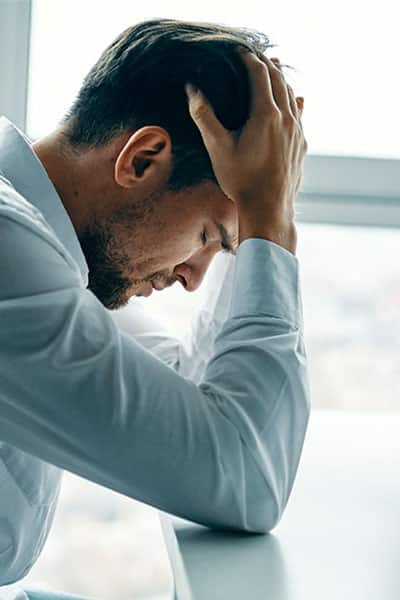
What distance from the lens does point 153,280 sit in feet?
3.67

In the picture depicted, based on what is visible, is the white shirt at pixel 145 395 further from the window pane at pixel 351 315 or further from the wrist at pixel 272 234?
the window pane at pixel 351 315

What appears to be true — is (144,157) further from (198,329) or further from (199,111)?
(198,329)

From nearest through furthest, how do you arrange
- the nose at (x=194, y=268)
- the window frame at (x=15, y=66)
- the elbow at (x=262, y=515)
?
the elbow at (x=262, y=515) → the nose at (x=194, y=268) → the window frame at (x=15, y=66)

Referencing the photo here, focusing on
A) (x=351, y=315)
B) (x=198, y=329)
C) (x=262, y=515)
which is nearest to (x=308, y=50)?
(x=351, y=315)

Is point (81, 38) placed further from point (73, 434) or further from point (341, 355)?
point (73, 434)

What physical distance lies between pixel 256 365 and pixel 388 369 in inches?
39.4

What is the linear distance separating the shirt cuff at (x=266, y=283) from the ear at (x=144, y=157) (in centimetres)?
13

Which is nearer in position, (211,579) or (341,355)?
(211,579)

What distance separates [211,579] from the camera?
0.74 metres

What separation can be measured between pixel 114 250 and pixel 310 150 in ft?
2.50

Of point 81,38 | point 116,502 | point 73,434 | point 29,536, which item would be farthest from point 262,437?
point 81,38

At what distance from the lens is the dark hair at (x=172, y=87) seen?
39.7 inches

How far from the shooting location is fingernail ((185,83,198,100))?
1006mm

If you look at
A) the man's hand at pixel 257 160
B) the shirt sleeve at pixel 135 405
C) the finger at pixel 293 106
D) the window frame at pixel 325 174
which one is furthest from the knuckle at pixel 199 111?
the window frame at pixel 325 174
